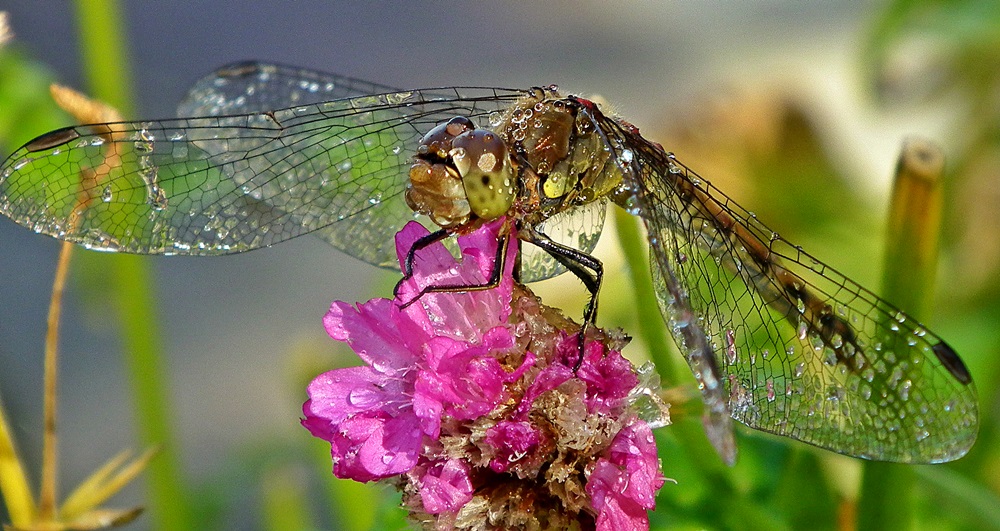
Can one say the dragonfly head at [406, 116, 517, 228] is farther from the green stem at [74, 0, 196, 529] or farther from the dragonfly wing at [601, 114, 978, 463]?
the green stem at [74, 0, 196, 529]

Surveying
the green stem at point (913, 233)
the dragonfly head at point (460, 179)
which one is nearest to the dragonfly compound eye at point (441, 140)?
the dragonfly head at point (460, 179)

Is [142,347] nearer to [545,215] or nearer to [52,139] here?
[52,139]

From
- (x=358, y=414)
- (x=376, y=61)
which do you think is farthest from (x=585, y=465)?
(x=376, y=61)

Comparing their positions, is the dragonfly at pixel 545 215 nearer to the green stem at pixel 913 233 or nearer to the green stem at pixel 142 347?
the green stem at pixel 913 233

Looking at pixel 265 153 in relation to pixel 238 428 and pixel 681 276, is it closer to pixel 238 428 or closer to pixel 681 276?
pixel 681 276

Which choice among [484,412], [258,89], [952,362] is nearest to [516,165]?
[484,412]

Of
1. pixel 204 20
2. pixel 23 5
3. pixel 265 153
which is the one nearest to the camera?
pixel 265 153
